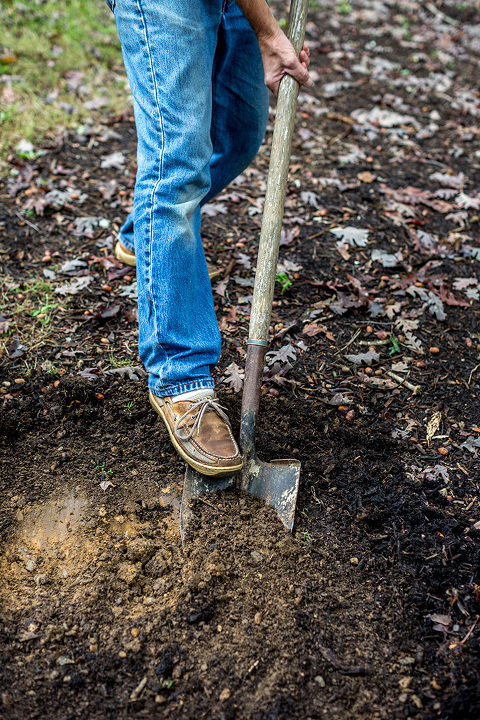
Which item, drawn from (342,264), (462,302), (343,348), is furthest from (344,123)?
(343,348)

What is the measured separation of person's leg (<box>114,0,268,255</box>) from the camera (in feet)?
7.73

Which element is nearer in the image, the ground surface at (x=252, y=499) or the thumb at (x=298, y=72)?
the ground surface at (x=252, y=499)

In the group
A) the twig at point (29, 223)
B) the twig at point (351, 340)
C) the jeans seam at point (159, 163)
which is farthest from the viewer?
the twig at point (29, 223)

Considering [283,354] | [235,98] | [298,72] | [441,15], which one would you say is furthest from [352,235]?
[441,15]

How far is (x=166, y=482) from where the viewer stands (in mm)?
2320

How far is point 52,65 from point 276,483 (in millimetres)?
6056

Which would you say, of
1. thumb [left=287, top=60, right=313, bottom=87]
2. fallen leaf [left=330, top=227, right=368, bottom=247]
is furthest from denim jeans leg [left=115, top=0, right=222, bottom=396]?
fallen leaf [left=330, top=227, right=368, bottom=247]

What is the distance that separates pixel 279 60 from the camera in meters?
2.20

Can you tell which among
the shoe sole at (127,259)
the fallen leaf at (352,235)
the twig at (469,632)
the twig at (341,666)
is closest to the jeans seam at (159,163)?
the shoe sole at (127,259)

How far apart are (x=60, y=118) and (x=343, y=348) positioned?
409cm

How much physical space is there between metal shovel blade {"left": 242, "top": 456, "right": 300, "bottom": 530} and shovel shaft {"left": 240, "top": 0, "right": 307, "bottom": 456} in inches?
3.3

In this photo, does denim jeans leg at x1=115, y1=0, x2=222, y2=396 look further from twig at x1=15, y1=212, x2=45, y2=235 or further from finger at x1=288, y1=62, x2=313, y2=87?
twig at x1=15, y1=212, x2=45, y2=235

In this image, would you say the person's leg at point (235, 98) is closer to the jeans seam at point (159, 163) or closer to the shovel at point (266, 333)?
the shovel at point (266, 333)

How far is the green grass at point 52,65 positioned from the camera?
5262 millimetres
